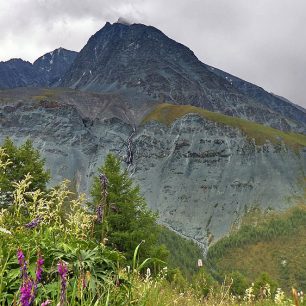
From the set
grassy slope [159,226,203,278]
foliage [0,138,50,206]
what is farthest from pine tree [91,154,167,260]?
grassy slope [159,226,203,278]

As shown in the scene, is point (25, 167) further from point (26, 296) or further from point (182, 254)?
point (182, 254)

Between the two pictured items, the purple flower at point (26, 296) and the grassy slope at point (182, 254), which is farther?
the grassy slope at point (182, 254)

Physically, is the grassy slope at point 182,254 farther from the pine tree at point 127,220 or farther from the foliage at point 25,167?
the pine tree at point 127,220

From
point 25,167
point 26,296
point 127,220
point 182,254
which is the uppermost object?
point 25,167

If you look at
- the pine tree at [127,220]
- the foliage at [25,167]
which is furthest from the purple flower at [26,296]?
the foliage at [25,167]

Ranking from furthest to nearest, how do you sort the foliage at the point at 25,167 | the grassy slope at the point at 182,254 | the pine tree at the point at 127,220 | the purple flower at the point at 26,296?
the grassy slope at the point at 182,254 < the foliage at the point at 25,167 < the pine tree at the point at 127,220 < the purple flower at the point at 26,296

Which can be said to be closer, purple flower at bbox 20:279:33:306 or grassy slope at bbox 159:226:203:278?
purple flower at bbox 20:279:33:306

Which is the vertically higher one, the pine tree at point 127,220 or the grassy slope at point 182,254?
the pine tree at point 127,220

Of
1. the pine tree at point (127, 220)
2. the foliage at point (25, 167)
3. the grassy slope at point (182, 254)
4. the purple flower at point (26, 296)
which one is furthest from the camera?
the grassy slope at point (182, 254)

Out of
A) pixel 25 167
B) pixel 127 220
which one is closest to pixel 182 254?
pixel 25 167

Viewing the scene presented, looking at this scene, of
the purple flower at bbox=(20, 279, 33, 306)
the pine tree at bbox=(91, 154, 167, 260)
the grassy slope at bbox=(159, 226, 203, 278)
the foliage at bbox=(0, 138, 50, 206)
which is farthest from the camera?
the grassy slope at bbox=(159, 226, 203, 278)

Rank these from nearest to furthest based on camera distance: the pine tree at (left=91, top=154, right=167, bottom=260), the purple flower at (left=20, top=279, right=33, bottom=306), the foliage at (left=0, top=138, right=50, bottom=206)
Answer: the purple flower at (left=20, top=279, right=33, bottom=306) → the pine tree at (left=91, top=154, right=167, bottom=260) → the foliage at (left=0, top=138, right=50, bottom=206)

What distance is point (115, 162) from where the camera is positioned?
117 feet

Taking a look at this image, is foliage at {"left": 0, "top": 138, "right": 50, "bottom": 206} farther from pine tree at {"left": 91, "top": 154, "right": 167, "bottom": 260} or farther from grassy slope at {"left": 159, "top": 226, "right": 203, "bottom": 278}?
grassy slope at {"left": 159, "top": 226, "right": 203, "bottom": 278}
